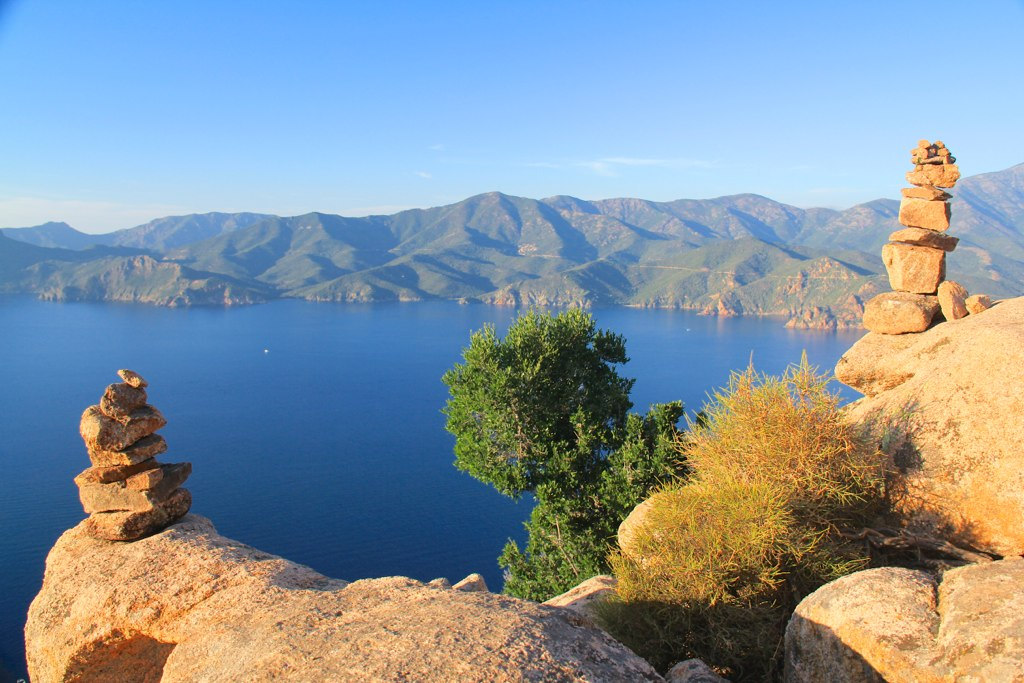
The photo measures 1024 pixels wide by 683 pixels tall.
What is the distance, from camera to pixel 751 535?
13289 millimetres

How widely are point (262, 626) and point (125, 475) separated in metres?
8.72

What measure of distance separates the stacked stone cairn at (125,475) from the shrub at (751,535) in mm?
12775

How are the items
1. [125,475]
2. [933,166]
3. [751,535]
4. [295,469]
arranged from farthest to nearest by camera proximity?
[295,469] → [933,166] → [125,475] → [751,535]

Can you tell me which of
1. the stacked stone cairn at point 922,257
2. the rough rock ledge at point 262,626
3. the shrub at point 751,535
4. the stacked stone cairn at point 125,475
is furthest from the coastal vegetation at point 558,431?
the stacked stone cairn at point 125,475

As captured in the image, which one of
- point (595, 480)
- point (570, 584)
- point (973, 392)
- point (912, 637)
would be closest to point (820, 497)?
point (912, 637)

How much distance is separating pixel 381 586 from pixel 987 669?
35.9 feet

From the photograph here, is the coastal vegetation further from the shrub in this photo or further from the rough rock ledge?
the rough rock ledge

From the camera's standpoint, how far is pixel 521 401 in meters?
29.6

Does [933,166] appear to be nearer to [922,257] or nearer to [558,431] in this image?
[922,257]

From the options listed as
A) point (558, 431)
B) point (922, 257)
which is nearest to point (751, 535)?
point (922, 257)

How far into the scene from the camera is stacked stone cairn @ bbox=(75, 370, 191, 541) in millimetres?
17672

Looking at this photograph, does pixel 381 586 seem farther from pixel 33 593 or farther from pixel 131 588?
pixel 33 593

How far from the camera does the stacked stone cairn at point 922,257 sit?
74.4 feet

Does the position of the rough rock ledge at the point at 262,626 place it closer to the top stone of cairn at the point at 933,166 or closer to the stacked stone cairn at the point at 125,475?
the stacked stone cairn at the point at 125,475
